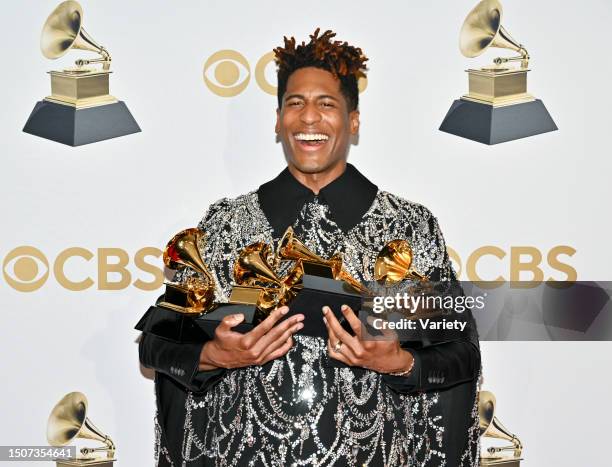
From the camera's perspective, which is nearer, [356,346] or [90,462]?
[356,346]

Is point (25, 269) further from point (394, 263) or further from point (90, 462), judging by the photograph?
point (394, 263)

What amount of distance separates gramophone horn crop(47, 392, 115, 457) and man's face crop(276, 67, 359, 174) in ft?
3.31

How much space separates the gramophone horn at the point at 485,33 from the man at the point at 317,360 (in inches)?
20.2

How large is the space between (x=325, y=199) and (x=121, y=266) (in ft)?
2.38

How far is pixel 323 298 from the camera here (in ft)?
6.17

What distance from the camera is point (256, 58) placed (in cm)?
259

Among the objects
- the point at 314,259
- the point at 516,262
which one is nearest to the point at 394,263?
the point at 314,259

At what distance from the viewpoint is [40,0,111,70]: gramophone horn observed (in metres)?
2.59

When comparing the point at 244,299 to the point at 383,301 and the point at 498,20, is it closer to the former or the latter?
→ the point at 383,301

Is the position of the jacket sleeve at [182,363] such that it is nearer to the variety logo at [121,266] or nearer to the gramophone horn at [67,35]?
the variety logo at [121,266]

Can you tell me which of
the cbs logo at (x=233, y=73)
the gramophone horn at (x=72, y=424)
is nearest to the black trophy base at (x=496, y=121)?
the cbs logo at (x=233, y=73)

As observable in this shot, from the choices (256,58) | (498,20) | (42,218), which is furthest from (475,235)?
(42,218)

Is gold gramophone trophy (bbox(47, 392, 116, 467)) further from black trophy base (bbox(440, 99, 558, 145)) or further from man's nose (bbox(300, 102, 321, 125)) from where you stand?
black trophy base (bbox(440, 99, 558, 145))

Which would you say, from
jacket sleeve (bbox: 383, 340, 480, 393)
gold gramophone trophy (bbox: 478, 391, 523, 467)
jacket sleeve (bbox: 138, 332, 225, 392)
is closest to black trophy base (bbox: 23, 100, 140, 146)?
jacket sleeve (bbox: 138, 332, 225, 392)
